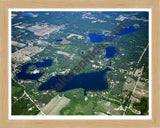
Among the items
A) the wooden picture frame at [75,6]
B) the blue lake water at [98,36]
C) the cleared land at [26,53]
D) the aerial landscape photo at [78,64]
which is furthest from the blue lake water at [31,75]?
the wooden picture frame at [75,6]

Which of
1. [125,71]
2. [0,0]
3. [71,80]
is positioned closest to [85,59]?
[71,80]

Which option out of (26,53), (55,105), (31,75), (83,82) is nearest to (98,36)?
(83,82)

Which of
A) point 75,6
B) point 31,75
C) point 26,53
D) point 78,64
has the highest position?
point 75,6

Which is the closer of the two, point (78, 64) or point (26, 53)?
point (78, 64)

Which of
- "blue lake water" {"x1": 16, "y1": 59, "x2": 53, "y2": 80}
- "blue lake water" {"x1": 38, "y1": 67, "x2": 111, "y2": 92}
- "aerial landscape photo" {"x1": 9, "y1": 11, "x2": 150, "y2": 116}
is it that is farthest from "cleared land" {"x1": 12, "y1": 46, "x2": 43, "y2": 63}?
"blue lake water" {"x1": 38, "y1": 67, "x2": 111, "y2": 92}

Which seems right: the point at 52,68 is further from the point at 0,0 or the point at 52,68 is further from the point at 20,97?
the point at 0,0

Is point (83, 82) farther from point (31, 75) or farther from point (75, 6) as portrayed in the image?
point (75, 6)

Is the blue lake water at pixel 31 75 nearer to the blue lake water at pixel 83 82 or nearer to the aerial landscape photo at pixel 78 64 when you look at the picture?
the aerial landscape photo at pixel 78 64
